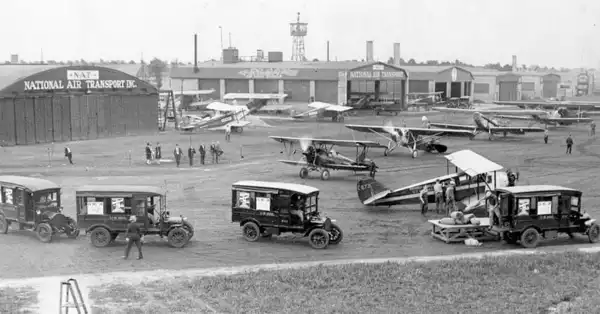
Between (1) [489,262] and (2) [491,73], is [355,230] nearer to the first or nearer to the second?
(1) [489,262]

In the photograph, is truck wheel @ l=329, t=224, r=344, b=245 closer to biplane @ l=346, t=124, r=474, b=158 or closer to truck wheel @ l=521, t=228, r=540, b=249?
truck wheel @ l=521, t=228, r=540, b=249

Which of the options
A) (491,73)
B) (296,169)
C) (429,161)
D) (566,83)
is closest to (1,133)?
(296,169)

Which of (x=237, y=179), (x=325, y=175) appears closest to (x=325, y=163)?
(x=325, y=175)

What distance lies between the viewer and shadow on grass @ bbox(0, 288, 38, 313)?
14469 millimetres

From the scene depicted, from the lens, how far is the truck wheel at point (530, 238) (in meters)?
20.9

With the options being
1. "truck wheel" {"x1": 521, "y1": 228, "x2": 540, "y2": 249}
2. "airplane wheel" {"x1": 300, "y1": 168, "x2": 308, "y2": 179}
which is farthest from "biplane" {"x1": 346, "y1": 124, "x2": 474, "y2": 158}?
"truck wheel" {"x1": 521, "y1": 228, "x2": 540, "y2": 249}

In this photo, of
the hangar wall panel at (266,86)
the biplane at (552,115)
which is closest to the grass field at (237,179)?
the biplane at (552,115)

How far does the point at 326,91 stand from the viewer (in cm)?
8406

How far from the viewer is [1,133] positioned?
A: 46719mm

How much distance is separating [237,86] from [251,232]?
230ft

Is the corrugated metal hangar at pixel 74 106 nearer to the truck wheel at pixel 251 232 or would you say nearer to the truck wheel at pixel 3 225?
the truck wheel at pixel 3 225

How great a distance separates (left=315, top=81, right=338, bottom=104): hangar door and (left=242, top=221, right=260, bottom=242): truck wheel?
62233 millimetres

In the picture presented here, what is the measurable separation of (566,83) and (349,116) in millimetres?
86224

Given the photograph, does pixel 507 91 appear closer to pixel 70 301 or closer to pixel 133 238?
pixel 133 238
